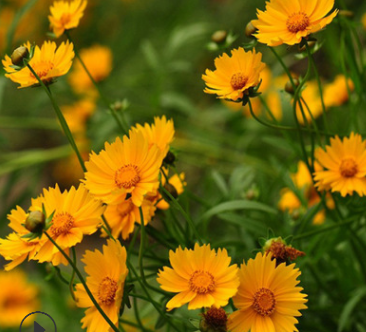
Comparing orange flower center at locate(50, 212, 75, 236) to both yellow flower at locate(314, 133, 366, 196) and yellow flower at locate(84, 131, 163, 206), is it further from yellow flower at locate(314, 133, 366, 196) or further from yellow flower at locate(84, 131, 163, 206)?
yellow flower at locate(314, 133, 366, 196)

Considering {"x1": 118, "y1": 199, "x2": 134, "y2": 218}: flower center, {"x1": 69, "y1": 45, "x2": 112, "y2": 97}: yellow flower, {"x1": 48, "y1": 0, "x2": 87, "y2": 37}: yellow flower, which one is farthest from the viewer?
{"x1": 69, "y1": 45, "x2": 112, "y2": 97}: yellow flower

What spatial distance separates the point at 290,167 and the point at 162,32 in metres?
1.36

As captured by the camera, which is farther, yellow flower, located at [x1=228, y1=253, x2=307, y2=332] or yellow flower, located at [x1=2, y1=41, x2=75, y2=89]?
yellow flower, located at [x1=2, y1=41, x2=75, y2=89]

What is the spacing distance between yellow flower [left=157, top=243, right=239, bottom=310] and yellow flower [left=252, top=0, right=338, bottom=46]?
0.77 feet

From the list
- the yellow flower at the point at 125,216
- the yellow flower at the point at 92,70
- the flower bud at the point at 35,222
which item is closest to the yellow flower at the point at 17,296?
the yellow flower at the point at 92,70

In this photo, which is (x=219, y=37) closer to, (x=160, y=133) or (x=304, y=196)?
(x=160, y=133)

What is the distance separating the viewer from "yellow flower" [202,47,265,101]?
644mm

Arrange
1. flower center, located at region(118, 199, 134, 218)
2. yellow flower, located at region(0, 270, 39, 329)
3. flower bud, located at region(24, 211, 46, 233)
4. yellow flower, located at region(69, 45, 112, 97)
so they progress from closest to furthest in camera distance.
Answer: flower bud, located at region(24, 211, 46, 233), flower center, located at region(118, 199, 134, 218), yellow flower, located at region(69, 45, 112, 97), yellow flower, located at region(0, 270, 39, 329)

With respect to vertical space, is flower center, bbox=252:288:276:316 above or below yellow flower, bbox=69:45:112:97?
above

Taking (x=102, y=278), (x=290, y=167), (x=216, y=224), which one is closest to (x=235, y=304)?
(x=102, y=278)

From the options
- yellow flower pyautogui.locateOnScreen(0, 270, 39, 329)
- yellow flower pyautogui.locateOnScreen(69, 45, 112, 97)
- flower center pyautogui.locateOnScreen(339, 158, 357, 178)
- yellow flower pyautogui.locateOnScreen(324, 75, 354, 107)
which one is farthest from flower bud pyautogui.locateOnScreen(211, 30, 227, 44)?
yellow flower pyautogui.locateOnScreen(0, 270, 39, 329)

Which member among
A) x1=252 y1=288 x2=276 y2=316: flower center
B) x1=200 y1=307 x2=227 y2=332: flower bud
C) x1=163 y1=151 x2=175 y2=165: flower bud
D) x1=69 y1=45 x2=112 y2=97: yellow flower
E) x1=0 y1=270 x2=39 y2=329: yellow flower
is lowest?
x1=0 y1=270 x2=39 y2=329: yellow flower

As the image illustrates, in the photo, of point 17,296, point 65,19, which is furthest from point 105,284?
point 17,296

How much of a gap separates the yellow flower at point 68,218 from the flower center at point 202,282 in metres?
0.11
